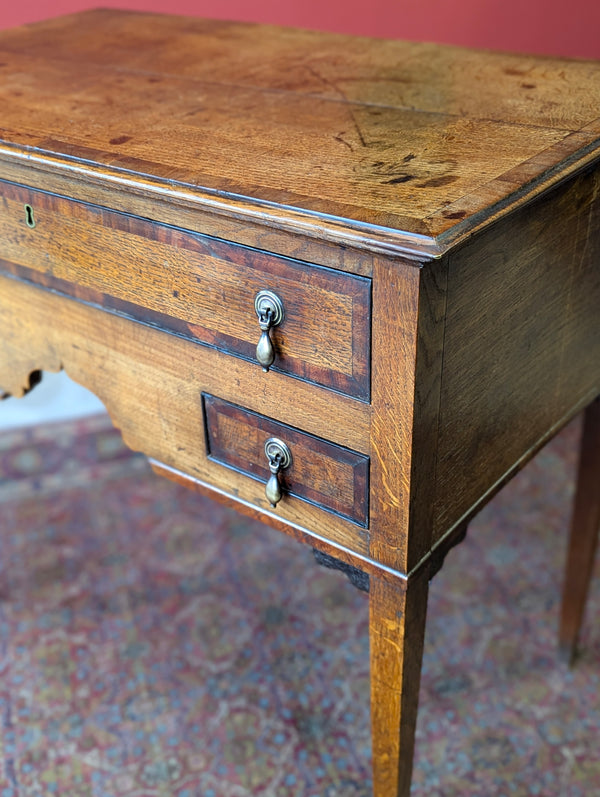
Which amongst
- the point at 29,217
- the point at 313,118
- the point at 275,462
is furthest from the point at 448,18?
the point at 275,462

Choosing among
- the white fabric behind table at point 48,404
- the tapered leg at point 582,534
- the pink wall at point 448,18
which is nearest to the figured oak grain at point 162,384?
the tapered leg at point 582,534

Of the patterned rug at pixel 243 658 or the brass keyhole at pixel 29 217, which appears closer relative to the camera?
the brass keyhole at pixel 29 217

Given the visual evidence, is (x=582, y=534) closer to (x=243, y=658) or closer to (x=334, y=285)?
(x=243, y=658)

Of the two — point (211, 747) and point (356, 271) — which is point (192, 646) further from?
point (356, 271)

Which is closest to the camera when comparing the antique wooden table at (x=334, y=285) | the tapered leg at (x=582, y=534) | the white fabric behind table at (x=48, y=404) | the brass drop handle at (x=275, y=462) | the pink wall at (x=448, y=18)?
the antique wooden table at (x=334, y=285)

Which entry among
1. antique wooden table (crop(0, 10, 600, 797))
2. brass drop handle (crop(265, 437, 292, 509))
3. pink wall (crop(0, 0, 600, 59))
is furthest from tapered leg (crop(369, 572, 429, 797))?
pink wall (crop(0, 0, 600, 59))

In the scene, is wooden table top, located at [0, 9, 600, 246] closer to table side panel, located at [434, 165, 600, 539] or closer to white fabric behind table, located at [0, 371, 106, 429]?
table side panel, located at [434, 165, 600, 539]

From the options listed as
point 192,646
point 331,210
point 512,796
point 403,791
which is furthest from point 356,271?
point 192,646

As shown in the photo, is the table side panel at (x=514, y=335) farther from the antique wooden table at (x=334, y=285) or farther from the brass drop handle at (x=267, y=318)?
the brass drop handle at (x=267, y=318)

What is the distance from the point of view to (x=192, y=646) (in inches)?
60.0

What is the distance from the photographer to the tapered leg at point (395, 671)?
86cm

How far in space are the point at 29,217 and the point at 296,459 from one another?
38 cm

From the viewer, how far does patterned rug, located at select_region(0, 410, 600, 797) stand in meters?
1.30

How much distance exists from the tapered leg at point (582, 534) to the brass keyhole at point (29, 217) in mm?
753
